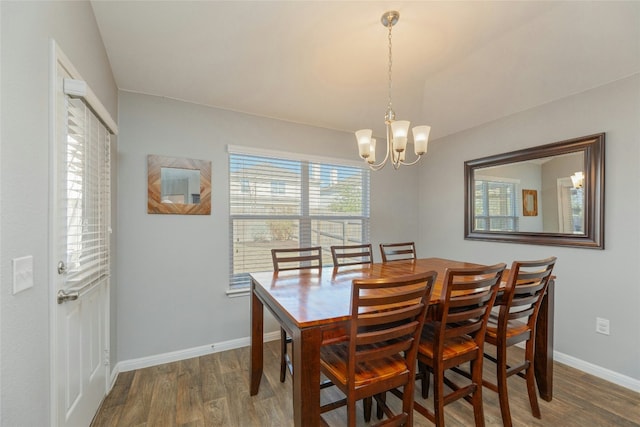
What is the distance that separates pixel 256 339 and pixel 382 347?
1072mm

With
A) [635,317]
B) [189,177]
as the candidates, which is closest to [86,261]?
[189,177]

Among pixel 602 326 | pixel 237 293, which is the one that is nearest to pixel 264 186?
pixel 237 293

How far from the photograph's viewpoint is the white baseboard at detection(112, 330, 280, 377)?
243cm

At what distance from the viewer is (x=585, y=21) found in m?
1.96

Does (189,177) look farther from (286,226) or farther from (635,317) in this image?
(635,317)

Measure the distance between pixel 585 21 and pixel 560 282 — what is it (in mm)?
2154

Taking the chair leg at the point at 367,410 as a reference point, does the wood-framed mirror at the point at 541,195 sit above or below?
above

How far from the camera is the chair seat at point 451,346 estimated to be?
1562mm

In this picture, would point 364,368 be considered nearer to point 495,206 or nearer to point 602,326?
point 602,326

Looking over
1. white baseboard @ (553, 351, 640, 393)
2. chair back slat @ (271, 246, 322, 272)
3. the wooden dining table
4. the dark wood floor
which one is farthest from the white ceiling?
the dark wood floor

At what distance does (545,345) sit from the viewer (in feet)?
6.44

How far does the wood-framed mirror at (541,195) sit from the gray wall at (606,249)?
0.24 ft

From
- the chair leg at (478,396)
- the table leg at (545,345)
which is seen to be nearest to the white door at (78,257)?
the chair leg at (478,396)

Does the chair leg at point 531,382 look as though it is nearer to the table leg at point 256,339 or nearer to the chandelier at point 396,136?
the chandelier at point 396,136
